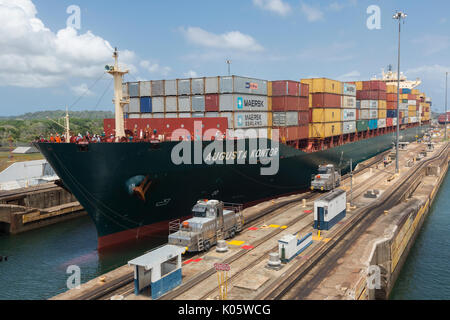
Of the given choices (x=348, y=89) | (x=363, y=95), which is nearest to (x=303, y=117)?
(x=348, y=89)

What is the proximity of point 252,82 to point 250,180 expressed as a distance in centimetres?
1044

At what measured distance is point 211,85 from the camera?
33.8 meters

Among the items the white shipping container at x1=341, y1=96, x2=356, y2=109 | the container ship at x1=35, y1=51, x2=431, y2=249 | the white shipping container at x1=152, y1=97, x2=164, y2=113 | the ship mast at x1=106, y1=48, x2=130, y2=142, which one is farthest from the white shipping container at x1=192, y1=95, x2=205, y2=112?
the white shipping container at x1=341, y1=96, x2=356, y2=109

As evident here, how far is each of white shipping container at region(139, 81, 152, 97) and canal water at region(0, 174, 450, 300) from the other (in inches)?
615

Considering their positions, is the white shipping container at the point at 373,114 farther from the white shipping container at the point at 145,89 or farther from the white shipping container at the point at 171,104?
the white shipping container at the point at 145,89

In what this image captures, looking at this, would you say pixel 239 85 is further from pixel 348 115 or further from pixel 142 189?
pixel 348 115

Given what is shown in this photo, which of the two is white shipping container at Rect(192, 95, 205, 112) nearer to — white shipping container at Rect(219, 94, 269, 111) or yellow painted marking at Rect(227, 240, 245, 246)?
white shipping container at Rect(219, 94, 269, 111)

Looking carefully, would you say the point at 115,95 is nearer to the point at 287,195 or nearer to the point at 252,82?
the point at 252,82

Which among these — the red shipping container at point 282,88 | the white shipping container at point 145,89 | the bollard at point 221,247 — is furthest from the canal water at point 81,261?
the red shipping container at point 282,88

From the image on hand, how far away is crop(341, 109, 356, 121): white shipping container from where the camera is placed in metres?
56.8

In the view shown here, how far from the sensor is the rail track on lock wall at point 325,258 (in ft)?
57.8

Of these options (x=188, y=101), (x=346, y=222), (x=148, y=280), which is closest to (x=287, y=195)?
(x=346, y=222)

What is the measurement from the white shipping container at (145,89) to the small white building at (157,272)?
2217cm

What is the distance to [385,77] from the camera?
110 meters
